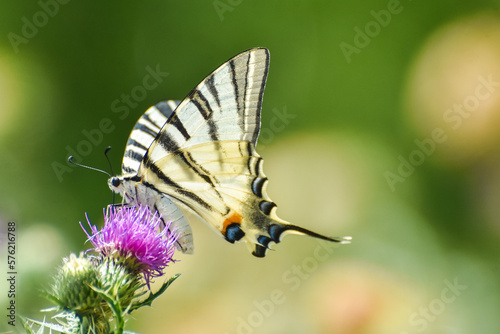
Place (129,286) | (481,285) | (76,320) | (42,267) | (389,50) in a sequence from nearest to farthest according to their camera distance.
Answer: (76,320), (129,286), (42,267), (481,285), (389,50)

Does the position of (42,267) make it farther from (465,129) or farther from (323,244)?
(465,129)

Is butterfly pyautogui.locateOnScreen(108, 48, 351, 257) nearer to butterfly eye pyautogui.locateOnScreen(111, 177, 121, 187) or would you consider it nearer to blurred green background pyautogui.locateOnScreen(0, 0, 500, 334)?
butterfly eye pyautogui.locateOnScreen(111, 177, 121, 187)

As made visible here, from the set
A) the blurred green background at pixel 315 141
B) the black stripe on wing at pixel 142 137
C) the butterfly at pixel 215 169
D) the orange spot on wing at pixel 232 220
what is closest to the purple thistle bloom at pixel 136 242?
the butterfly at pixel 215 169

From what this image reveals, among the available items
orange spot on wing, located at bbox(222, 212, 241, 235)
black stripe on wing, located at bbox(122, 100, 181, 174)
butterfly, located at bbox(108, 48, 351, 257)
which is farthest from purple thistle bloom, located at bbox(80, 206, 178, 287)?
black stripe on wing, located at bbox(122, 100, 181, 174)

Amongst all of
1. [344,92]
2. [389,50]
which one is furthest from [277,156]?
[389,50]

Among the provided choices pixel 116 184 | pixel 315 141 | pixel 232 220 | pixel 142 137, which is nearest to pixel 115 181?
pixel 116 184
